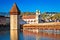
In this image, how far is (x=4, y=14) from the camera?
101875 mm

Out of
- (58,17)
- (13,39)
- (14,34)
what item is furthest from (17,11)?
(58,17)

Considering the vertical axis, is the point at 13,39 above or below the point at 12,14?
below

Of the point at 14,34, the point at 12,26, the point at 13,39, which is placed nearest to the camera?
the point at 12,26

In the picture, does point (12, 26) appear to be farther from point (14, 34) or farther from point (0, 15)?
point (0, 15)

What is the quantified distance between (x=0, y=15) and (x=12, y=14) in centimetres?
8964

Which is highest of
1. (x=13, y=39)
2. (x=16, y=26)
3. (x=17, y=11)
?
(x=17, y=11)

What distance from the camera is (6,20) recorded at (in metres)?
92.9

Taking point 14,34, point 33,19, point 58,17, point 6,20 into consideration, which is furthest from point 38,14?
point 14,34

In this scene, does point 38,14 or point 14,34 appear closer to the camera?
point 14,34

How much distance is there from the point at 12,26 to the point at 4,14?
95.8 m

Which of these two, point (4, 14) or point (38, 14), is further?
point (4, 14)

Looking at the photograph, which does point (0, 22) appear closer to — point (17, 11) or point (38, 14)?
point (38, 14)

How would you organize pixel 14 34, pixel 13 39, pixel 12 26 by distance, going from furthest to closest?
pixel 14 34 → pixel 13 39 → pixel 12 26

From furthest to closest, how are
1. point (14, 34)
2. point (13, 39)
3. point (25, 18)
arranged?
1. point (25, 18)
2. point (14, 34)
3. point (13, 39)
